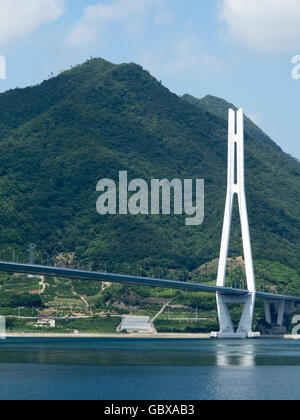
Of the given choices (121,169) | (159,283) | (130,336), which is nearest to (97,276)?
(159,283)

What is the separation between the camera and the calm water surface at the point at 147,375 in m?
32.8

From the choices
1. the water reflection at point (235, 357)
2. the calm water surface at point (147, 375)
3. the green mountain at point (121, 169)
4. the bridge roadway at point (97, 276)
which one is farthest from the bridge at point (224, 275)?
the green mountain at point (121, 169)

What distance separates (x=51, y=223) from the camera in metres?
122

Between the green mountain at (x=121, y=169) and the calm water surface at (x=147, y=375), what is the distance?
2148 inches

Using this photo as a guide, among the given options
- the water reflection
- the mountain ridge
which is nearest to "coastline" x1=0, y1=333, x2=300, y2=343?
the mountain ridge

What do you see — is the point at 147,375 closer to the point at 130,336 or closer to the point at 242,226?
the point at 242,226

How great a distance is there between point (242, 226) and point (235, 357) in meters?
22.9

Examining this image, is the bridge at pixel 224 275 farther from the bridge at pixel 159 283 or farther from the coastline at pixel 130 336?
the coastline at pixel 130 336

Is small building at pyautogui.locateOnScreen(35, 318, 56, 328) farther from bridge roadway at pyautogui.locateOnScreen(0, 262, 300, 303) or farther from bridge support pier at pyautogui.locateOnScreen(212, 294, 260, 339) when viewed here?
bridge roadway at pyautogui.locateOnScreen(0, 262, 300, 303)

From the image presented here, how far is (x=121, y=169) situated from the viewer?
440 ft

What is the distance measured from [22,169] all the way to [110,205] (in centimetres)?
1587

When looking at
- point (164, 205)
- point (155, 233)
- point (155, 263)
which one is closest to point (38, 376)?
point (155, 263)
